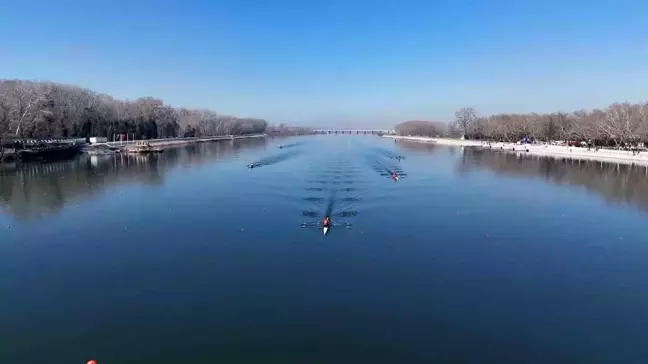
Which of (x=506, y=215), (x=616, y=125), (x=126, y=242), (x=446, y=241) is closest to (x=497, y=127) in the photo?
(x=616, y=125)

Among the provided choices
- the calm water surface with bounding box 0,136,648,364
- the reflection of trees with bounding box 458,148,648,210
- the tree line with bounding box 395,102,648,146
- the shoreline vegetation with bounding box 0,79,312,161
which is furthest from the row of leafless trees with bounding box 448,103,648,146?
the shoreline vegetation with bounding box 0,79,312,161

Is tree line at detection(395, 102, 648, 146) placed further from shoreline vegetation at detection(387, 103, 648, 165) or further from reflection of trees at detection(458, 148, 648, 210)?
reflection of trees at detection(458, 148, 648, 210)

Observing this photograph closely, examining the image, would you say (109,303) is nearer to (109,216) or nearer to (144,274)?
(144,274)

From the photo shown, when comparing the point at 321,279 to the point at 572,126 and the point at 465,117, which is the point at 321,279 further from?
the point at 465,117

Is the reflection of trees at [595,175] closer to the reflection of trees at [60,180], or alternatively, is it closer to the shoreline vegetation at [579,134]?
the shoreline vegetation at [579,134]

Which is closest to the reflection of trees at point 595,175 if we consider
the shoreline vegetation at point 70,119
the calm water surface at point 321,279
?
the calm water surface at point 321,279

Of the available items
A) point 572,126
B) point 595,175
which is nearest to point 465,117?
point 572,126
